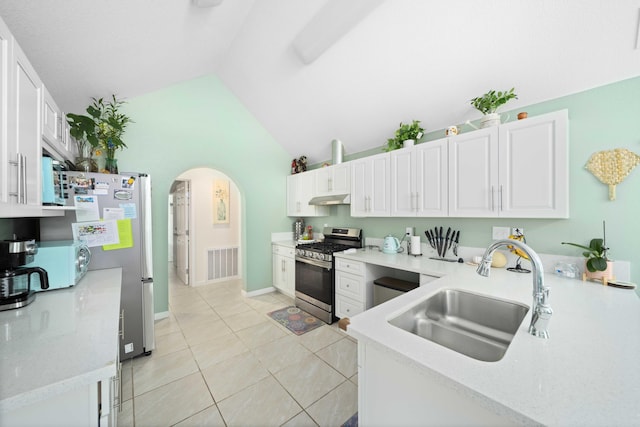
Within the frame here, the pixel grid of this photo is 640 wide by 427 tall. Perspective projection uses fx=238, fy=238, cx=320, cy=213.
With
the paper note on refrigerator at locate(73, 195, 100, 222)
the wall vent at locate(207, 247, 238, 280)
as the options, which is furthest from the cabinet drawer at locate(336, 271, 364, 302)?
the wall vent at locate(207, 247, 238, 280)

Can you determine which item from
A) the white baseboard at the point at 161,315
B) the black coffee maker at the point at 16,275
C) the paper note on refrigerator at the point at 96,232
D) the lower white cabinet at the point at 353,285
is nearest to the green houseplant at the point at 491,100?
the lower white cabinet at the point at 353,285

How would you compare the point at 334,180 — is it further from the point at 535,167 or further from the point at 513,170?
the point at 535,167

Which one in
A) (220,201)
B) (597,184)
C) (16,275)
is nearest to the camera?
(16,275)

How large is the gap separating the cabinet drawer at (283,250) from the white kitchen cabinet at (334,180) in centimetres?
101

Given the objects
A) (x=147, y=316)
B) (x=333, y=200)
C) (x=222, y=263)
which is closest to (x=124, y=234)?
(x=147, y=316)

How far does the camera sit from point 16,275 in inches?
50.7

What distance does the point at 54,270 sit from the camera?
5.06 feet

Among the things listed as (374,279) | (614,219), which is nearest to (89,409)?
(374,279)

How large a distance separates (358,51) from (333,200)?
179 cm

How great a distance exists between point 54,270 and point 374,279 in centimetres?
272

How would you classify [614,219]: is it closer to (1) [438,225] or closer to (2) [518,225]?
(2) [518,225]

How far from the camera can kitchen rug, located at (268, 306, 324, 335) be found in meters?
2.91

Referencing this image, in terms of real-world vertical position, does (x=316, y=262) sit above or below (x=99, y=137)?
below

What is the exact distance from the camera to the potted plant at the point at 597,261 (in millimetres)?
1654
